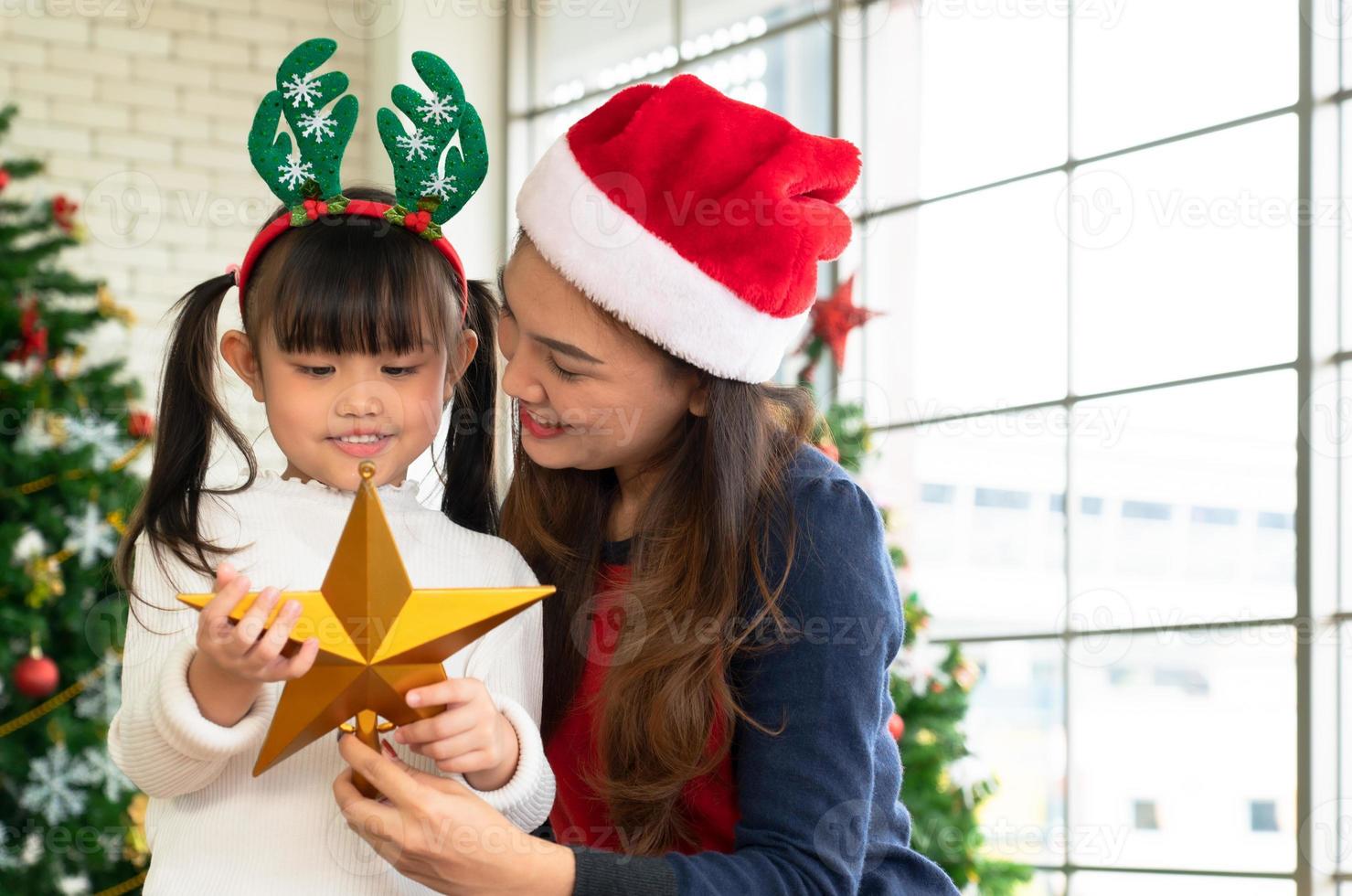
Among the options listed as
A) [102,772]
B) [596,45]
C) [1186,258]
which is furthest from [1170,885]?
[596,45]

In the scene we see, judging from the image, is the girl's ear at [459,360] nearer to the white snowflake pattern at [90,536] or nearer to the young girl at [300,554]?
the young girl at [300,554]

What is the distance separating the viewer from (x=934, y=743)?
400 centimetres

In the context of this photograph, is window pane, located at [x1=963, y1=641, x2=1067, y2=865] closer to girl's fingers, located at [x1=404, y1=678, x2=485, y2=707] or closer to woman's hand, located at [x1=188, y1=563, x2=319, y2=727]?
girl's fingers, located at [x1=404, y1=678, x2=485, y2=707]

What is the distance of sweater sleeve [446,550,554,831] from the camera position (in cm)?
155

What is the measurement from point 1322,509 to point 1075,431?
85 cm

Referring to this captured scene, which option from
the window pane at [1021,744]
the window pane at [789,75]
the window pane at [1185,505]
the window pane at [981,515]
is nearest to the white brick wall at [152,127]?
the window pane at [789,75]

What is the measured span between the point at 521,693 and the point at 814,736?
1.16 ft

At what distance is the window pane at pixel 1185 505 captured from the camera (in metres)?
3.82

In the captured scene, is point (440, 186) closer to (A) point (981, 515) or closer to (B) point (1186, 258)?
(B) point (1186, 258)

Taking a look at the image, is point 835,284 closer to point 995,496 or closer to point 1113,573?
point 995,496

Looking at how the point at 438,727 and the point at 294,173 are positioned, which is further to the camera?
the point at 294,173

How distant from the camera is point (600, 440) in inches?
72.5

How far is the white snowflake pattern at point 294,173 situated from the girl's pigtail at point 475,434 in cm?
31

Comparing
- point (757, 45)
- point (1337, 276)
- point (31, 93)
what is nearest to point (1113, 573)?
point (1337, 276)
